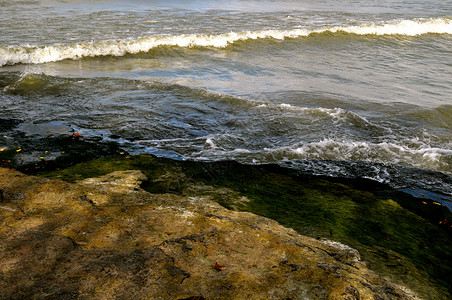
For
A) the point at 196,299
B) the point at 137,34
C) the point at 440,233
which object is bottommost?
the point at 440,233

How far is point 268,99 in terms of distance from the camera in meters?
10.6

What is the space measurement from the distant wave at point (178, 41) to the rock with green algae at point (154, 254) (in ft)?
39.7

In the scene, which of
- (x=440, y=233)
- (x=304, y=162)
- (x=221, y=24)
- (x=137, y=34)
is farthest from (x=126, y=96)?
(x=221, y=24)

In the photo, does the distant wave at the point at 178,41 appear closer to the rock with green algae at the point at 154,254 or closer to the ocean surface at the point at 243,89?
the ocean surface at the point at 243,89

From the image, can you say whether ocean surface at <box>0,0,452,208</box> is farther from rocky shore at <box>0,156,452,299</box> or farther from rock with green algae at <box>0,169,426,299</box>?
rock with green algae at <box>0,169,426,299</box>

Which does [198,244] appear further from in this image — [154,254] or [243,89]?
[243,89]

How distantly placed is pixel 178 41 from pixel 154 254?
50.5 ft

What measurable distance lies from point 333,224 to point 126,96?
726cm

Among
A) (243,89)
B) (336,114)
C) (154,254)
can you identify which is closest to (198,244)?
(154,254)

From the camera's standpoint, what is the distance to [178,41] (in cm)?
1725

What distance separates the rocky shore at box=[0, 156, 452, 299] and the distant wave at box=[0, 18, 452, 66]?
11321 mm

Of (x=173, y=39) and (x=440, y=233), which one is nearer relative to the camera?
(x=440, y=233)

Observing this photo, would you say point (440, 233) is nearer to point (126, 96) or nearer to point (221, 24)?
point (126, 96)

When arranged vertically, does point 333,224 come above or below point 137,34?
below
